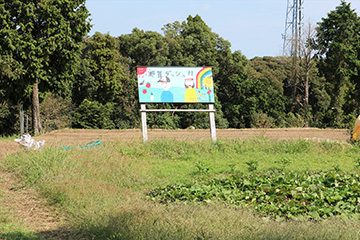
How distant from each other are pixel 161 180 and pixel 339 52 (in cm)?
2595

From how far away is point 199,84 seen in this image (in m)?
16.0

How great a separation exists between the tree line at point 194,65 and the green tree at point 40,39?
0.23ft

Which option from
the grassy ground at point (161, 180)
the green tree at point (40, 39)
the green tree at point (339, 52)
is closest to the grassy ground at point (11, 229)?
the grassy ground at point (161, 180)

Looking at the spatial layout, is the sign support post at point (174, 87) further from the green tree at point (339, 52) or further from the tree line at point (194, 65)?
the green tree at point (339, 52)

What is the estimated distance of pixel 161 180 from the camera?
32.5ft

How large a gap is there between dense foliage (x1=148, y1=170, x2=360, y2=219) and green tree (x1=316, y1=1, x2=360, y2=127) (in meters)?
25.2

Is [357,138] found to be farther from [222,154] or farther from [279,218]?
[279,218]

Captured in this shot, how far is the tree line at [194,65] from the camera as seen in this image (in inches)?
982

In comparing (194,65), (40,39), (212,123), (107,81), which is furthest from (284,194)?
(194,65)

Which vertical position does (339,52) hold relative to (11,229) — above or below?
above

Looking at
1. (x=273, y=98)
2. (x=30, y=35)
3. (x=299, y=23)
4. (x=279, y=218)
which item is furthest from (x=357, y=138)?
(x=299, y=23)

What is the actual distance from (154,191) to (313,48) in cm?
2782

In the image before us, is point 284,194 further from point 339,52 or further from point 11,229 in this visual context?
point 339,52

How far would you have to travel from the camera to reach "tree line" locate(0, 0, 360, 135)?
25.0 meters
